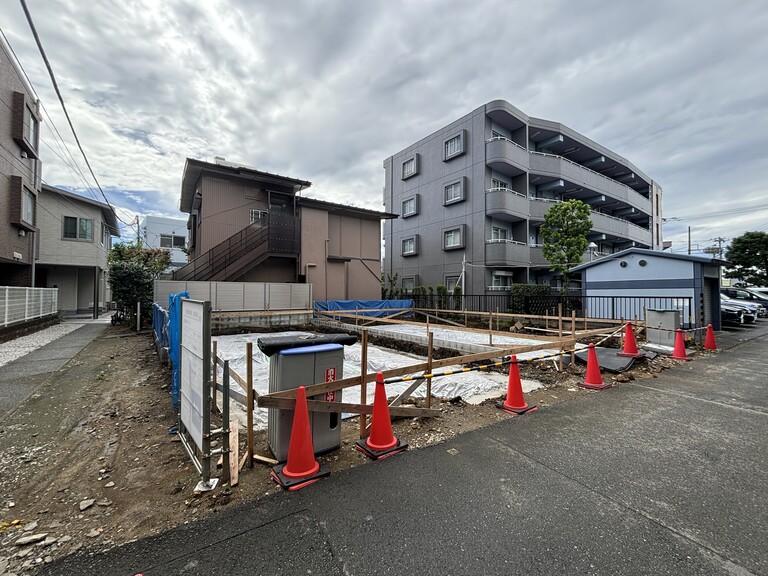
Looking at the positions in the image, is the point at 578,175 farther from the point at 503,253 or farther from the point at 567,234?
the point at 503,253

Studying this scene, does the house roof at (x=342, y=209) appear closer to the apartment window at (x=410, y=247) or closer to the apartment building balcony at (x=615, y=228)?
the apartment window at (x=410, y=247)

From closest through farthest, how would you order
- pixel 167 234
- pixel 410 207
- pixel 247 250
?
pixel 247 250 < pixel 410 207 < pixel 167 234

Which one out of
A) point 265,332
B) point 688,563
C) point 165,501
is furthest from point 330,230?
point 688,563

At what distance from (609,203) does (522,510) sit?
Answer: 1219 inches

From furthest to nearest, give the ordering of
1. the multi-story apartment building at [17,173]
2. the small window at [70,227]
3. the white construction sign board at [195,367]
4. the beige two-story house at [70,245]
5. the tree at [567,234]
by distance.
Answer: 1. the small window at [70,227]
2. the beige two-story house at [70,245]
3. the tree at [567,234]
4. the multi-story apartment building at [17,173]
5. the white construction sign board at [195,367]

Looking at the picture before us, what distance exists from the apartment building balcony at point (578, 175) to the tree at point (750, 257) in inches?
290

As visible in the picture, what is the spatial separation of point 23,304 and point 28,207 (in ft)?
18.4

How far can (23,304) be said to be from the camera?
11.6m

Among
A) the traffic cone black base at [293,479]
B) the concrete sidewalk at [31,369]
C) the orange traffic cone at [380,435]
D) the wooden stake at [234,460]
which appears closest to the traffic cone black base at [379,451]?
the orange traffic cone at [380,435]

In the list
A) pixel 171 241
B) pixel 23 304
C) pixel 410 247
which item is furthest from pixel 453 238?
pixel 171 241

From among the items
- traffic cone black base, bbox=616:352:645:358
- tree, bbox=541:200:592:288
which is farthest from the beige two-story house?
tree, bbox=541:200:592:288

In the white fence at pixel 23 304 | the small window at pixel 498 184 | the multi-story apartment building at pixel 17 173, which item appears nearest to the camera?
the white fence at pixel 23 304

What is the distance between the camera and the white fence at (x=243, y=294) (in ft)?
42.4

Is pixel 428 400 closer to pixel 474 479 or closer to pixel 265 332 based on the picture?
pixel 474 479
